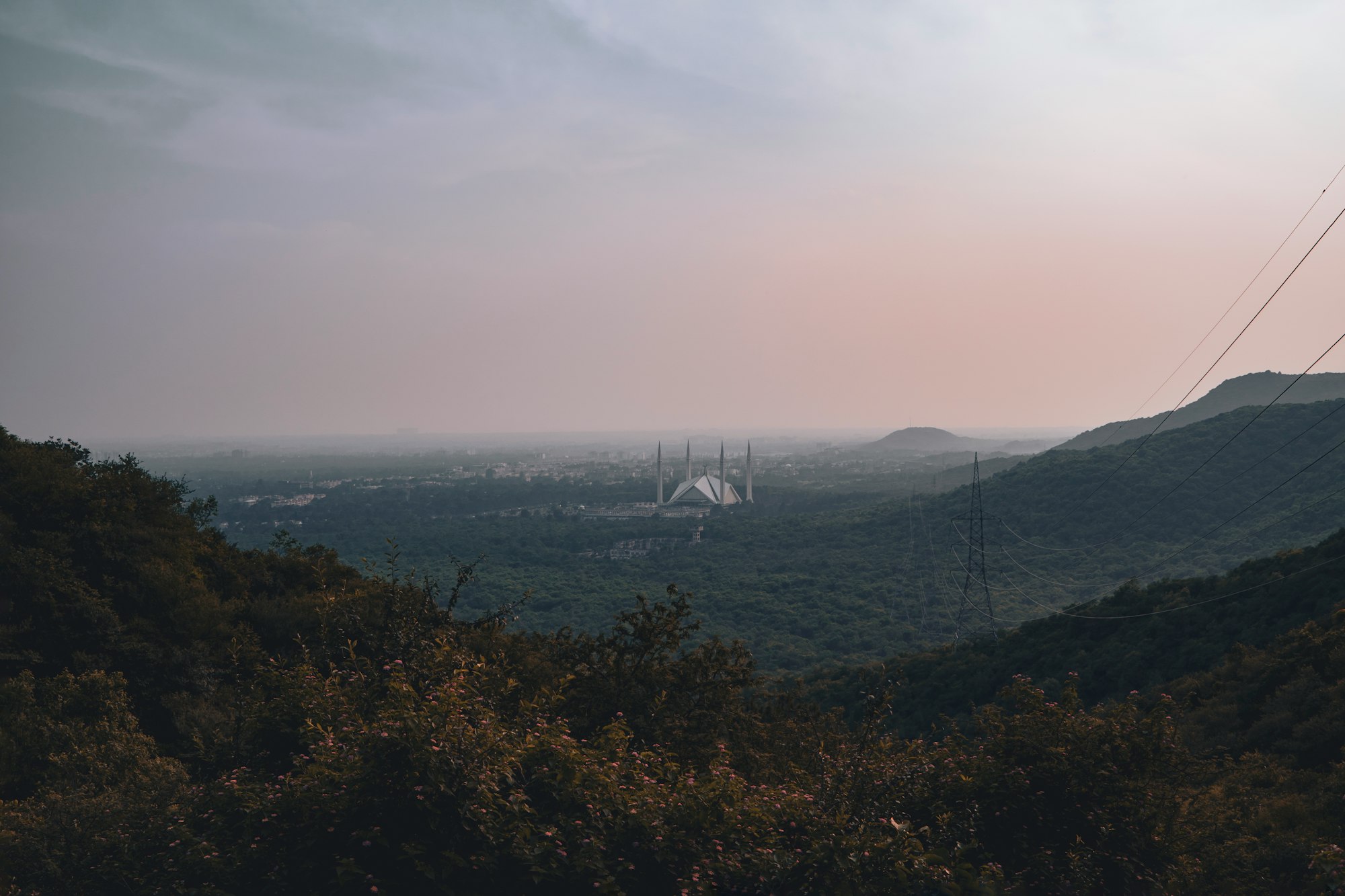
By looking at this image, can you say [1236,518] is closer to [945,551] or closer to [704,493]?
[945,551]

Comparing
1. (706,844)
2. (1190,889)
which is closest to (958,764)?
(1190,889)

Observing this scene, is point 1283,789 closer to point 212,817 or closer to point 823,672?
point 212,817

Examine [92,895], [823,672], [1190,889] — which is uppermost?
[92,895]

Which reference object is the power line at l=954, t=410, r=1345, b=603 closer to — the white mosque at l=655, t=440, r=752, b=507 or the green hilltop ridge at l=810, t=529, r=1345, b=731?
the green hilltop ridge at l=810, t=529, r=1345, b=731

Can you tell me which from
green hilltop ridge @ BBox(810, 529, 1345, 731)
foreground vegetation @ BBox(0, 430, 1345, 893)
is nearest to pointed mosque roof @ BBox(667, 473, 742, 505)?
green hilltop ridge @ BBox(810, 529, 1345, 731)

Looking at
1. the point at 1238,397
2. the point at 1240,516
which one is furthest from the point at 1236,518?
the point at 1238,397

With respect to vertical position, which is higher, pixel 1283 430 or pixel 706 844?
pixel 1283 430
